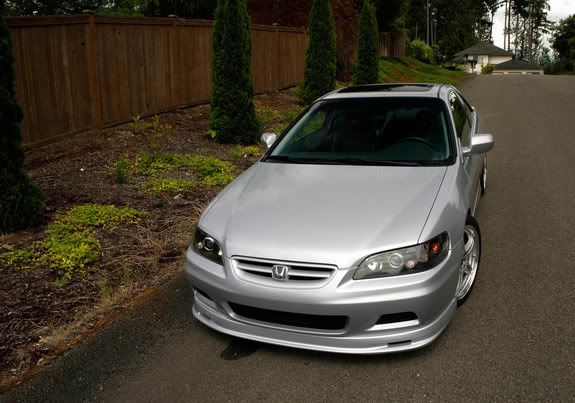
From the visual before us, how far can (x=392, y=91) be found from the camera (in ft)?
17.6

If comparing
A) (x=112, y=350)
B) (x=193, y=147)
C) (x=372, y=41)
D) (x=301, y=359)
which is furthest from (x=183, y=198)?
(x=372, y=41)

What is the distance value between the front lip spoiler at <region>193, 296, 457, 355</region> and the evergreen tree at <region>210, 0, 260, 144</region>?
6.67m

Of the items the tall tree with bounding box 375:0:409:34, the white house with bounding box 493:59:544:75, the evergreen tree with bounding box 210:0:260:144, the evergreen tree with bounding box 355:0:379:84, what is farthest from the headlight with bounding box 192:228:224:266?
the white house with bounding box 493:59:544:75

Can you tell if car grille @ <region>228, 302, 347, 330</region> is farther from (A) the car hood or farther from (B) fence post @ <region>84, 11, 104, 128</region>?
(B) fence post @ <region>84, 11, 104, 128</region>

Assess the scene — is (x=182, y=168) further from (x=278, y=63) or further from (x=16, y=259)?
(x=278, y=63)

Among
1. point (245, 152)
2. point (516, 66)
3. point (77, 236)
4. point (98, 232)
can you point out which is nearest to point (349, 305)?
point (77, 236)

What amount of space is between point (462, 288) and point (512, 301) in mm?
432

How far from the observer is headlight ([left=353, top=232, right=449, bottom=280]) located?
3217 mm

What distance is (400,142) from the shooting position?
4.73 metres

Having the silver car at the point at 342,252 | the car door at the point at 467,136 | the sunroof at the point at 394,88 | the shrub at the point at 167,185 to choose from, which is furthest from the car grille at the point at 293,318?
the shrub at the point at 167,185

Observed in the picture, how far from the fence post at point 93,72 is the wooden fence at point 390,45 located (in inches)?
1243

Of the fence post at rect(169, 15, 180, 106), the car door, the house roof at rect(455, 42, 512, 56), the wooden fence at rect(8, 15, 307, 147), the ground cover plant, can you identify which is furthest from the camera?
the house roof at rect(455, 42, 512, 56)

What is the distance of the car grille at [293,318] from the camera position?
3.29 metres

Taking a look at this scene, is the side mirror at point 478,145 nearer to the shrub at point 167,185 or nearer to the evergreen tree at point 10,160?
the shrub at point 167,185
